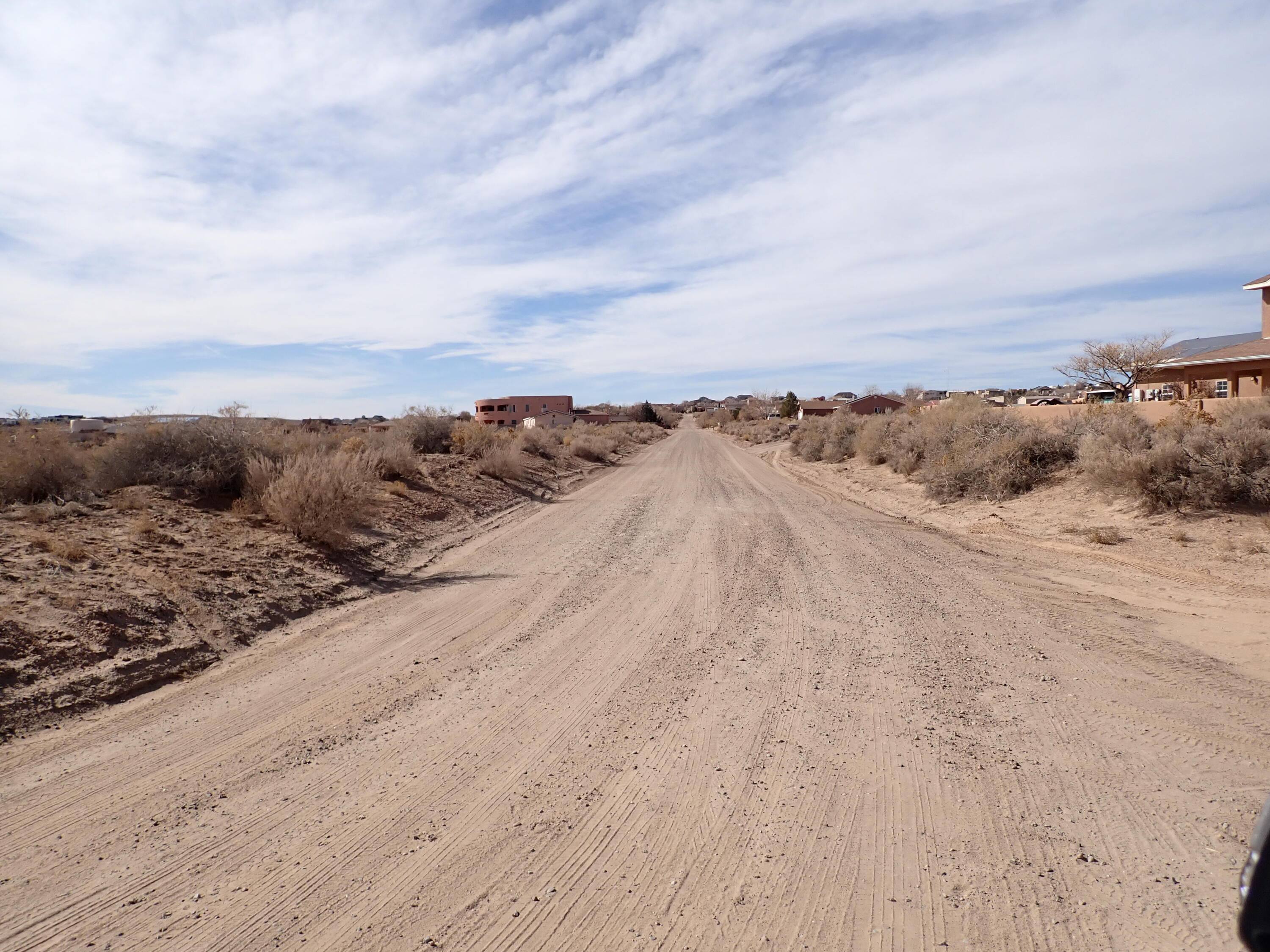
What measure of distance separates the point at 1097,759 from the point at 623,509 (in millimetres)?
15673

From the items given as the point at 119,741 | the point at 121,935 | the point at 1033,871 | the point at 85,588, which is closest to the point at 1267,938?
the point at 1033,871

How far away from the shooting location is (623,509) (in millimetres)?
20516

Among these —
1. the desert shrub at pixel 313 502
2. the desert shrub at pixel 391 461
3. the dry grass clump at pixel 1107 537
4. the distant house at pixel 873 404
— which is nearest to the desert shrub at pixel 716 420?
the distant house at pixel 873 404

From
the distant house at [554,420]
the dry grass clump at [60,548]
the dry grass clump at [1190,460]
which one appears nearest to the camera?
the dry grass clump at [60,548]

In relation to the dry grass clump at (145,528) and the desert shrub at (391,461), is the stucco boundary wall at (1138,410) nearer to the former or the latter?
the desert shrub at (391,461)

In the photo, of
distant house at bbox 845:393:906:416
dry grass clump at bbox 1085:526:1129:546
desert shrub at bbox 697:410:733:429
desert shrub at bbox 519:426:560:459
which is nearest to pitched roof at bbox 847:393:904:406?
distant house at bbox 845:393:906:416

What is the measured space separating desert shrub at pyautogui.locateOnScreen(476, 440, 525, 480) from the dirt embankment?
32.9 ft

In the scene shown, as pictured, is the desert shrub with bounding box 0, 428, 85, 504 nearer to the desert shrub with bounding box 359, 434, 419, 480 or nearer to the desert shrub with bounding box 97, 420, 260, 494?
the desert shrub with bounding box 97, 420, 260, 494

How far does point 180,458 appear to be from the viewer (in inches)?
569

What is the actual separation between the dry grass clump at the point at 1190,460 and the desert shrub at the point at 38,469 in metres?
19.8

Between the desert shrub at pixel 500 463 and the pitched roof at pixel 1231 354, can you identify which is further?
the pitched roof at pixel 1231 354

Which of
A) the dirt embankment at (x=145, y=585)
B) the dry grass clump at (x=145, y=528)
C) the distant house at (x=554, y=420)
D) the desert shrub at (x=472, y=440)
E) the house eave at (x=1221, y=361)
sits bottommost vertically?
the dirt embankment at (x=145, y=585)

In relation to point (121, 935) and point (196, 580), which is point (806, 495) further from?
point (121, 935)

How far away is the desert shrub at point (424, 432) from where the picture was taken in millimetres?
30359
